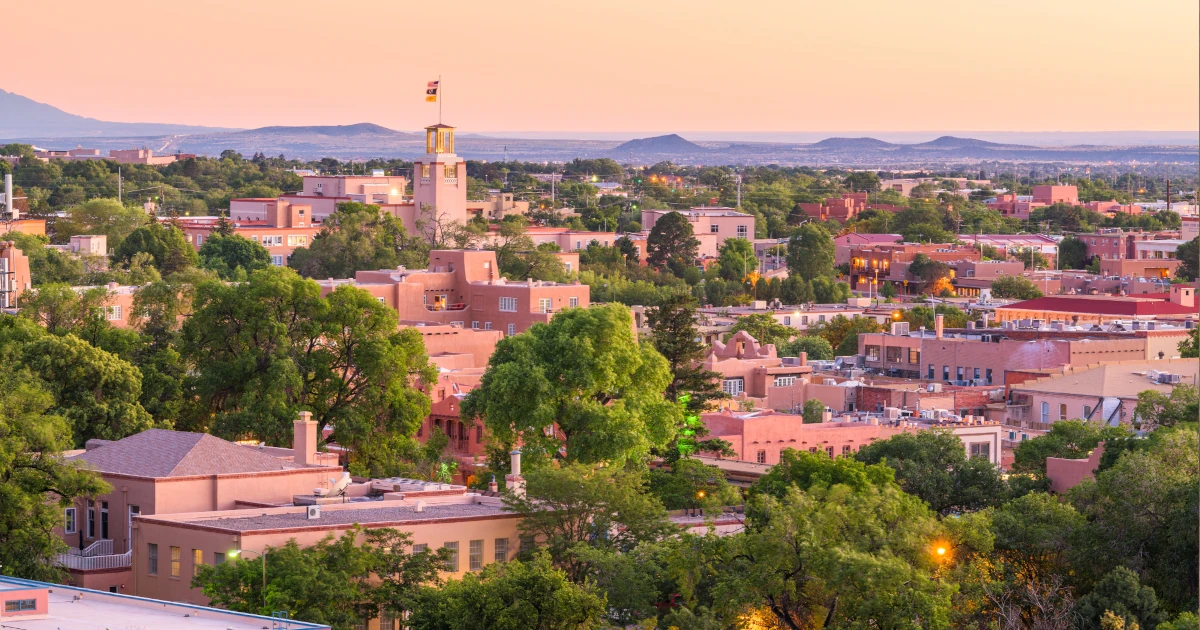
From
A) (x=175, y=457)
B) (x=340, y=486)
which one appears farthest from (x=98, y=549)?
(x=340, y=486)

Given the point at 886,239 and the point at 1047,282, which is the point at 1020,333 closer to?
the point at 1047,282

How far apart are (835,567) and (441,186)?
10089 centimetres

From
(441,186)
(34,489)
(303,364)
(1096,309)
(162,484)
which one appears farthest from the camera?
(441,186)

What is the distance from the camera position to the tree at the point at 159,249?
120 meters

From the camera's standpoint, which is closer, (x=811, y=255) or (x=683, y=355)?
(x=683, y=355)

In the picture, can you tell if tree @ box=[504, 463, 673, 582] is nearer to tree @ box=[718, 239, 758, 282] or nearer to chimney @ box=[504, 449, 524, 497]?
chimney @ box=[504, 449, 524, 497]

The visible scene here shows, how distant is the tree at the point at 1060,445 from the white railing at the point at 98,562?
77.5 feet

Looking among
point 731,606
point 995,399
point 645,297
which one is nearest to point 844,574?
point 731,606

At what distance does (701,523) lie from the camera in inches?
1870

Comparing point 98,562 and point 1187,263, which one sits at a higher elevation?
point 1187,263

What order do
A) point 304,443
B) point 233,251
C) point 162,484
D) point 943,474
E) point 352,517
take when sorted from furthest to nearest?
point 233,251 < point 943,474 < point 304,443 < point 162,484 < point 352,517

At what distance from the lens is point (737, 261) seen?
504 feet

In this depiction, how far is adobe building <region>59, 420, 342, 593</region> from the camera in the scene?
45.1 meters

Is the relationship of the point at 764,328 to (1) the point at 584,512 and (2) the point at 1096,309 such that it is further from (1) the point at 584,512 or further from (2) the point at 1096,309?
(1) the point at 584,512
